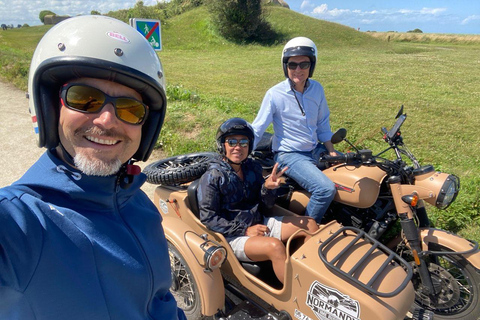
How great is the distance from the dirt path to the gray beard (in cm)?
401

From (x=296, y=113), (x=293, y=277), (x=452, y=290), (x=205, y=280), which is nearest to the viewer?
(x=293, y=277)

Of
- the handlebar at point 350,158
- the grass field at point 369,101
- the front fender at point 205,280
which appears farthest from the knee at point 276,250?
the grass field at point 369,101

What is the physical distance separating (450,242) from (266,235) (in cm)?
145

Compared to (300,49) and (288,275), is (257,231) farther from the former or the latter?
(300,49)

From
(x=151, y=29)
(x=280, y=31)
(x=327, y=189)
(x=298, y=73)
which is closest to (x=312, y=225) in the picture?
(x=327, y=189)

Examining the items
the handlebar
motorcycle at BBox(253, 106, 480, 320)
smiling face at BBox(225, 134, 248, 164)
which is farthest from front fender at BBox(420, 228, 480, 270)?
smiling face at BBox(225, 134, 248, 164)

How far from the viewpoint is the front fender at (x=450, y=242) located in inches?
107

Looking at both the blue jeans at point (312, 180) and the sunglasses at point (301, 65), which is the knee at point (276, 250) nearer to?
the blue jeans at point (312, 180)

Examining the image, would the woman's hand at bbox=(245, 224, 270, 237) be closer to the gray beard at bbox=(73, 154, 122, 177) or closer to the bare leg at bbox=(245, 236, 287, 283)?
the bare leg at bbox=(245, 236, 287, 283)

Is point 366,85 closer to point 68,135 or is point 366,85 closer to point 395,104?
point 395,104

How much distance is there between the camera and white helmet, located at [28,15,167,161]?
1221 mm

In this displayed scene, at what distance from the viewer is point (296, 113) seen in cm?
368

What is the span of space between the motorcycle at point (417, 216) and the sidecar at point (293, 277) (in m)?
0.31

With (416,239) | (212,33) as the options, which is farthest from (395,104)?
(212,33)
